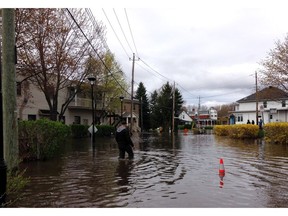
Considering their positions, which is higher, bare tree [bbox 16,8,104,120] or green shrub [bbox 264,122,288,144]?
bare tree [bbox 16,8,104,120]

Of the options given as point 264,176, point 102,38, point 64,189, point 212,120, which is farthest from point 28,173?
point 212,120

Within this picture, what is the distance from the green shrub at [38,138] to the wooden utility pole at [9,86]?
2.58m

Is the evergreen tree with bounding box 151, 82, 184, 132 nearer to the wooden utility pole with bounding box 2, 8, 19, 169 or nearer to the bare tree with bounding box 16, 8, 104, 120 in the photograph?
the bare tree with bounding box 16, 8, 104, 120

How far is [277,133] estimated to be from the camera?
818 inches

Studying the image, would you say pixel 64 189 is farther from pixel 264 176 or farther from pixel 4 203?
pixel 264 176

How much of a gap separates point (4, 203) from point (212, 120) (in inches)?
3856

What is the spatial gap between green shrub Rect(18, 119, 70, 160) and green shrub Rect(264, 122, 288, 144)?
47.8 ft

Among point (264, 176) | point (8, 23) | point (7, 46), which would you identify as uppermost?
point (8, 23)

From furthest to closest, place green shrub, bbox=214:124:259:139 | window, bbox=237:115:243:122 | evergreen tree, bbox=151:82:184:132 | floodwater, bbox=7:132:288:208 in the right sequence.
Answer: evergreen tree, bbox=151:82:184:132 → window, bbox=237:115:243:122 → green shrub, bbox=214:124:259:139 → floodwater, bbox=7:132:288:208

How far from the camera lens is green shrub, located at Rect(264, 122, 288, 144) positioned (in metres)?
20.2

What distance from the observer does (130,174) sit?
9.07m

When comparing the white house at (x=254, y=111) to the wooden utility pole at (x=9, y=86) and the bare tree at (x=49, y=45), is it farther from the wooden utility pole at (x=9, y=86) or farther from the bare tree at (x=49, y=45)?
the wooden utility pole at (x=9, y=86)

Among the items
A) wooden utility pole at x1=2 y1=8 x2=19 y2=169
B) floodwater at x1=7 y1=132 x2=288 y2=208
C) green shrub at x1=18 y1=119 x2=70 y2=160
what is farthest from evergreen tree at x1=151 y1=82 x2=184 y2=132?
wooden utility pole at x1=2 y1=8 x2=19 y2=169

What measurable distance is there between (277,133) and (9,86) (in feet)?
58.0
